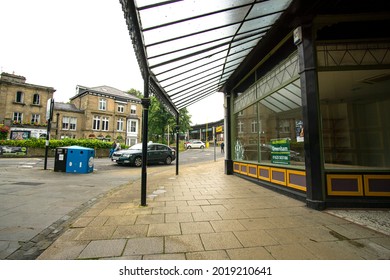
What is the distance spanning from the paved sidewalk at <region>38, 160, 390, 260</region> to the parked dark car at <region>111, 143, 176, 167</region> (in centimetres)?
797

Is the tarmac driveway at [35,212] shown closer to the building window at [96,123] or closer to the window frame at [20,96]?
the building window at [96,123]

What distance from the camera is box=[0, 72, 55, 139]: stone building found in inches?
1017

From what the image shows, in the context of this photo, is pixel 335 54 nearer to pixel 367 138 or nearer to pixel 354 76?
pixel 354 76

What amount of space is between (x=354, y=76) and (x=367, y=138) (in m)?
1.69

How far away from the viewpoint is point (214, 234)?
2816 millimetres

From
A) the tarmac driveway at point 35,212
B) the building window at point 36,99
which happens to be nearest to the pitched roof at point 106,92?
the building window at point 36,99

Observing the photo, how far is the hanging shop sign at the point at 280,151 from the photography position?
17.7 feet


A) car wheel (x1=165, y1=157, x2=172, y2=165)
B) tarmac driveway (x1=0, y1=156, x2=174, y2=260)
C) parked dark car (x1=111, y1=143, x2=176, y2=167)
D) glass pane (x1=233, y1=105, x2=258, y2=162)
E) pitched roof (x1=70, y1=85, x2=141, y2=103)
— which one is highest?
pitched roof (x1=70, y1=85, x2=141, y2=103)

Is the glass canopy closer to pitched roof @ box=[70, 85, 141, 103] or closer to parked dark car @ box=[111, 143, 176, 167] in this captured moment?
parked dark car @ box=[111, 143, 176, 167]

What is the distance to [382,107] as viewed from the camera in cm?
508

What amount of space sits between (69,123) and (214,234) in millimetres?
33867

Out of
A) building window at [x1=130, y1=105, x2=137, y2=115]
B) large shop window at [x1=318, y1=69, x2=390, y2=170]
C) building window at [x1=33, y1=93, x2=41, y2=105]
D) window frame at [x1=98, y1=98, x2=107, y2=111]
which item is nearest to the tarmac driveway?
large shop window at [x1=318, y1=69, x2=390, y2=170]

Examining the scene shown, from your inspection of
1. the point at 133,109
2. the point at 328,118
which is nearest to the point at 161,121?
the point at 133,109

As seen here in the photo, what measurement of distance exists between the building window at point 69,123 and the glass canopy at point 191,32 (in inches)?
1184
